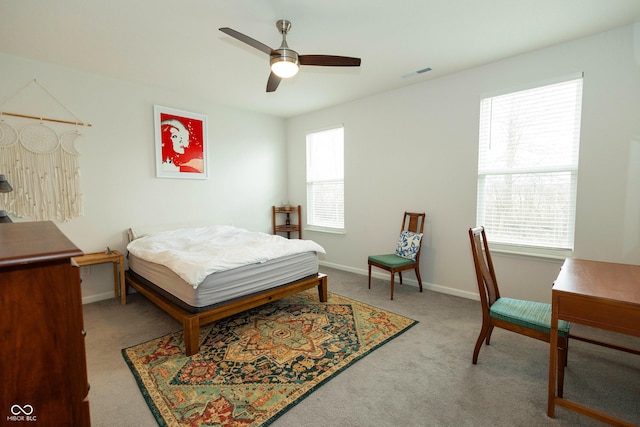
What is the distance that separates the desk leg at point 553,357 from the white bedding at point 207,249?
7.00 ft

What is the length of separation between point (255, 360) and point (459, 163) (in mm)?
3041

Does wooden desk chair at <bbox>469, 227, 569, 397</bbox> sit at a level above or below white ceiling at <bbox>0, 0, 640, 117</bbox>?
below

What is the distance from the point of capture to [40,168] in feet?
10.3

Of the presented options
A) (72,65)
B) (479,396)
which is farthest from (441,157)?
(72,65)

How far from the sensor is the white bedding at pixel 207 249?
7.96ft

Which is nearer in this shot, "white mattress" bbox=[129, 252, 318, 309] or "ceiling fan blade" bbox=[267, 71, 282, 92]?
"white mattress" bbox=[129, 252, 318, 309]

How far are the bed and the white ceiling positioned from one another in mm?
1974

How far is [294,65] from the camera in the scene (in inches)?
92.4

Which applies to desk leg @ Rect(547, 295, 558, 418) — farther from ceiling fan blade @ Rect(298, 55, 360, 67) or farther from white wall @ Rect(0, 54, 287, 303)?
white wall @ Rect(0, 54, 287, 303)

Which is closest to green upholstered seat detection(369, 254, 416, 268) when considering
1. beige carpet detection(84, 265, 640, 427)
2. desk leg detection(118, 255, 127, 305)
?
beige carpet detection(84, 265, 640, 427)

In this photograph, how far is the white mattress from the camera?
2.39 meters

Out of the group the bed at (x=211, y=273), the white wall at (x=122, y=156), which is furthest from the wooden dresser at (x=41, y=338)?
the white wall at (x=122, y=156)

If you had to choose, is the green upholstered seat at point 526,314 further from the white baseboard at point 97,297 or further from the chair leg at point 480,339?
the white baseboard at point 97,297

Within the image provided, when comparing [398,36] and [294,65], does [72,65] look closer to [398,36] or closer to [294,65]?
[294,65]
